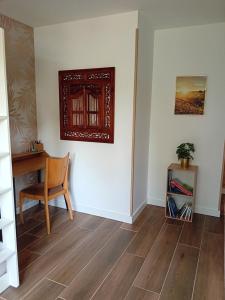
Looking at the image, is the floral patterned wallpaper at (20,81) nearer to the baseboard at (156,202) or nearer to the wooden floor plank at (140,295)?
the baseboard at (156,202)

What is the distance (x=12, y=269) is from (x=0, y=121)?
1.17 m

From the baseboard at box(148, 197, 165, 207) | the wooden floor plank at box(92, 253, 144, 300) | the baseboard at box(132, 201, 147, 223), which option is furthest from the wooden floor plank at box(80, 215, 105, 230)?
the baseboard at box(148, 197, 165, 207)

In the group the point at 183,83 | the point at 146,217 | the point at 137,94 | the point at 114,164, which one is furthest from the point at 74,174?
the point at 183,83

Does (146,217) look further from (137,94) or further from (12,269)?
(12,269)

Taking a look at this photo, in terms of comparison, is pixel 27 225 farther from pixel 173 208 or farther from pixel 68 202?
pixel 173 208

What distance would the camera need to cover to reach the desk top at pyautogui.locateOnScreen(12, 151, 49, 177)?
107 inches

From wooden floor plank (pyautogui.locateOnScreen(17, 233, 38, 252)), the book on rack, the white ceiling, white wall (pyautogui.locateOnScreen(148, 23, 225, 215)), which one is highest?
the white ceiling

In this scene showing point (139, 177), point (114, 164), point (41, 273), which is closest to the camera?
point (41, 273)

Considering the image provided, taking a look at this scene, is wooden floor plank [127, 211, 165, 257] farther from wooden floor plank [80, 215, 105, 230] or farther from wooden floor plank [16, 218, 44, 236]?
wooden floor plank [16, 218, 44, 236]

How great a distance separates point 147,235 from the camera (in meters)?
2.76

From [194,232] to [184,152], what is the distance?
1002mm

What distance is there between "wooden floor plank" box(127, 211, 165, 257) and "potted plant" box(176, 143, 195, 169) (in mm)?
770

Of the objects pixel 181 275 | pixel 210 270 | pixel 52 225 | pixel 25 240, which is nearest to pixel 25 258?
pixel 25 240

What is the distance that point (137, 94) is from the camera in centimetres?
284
